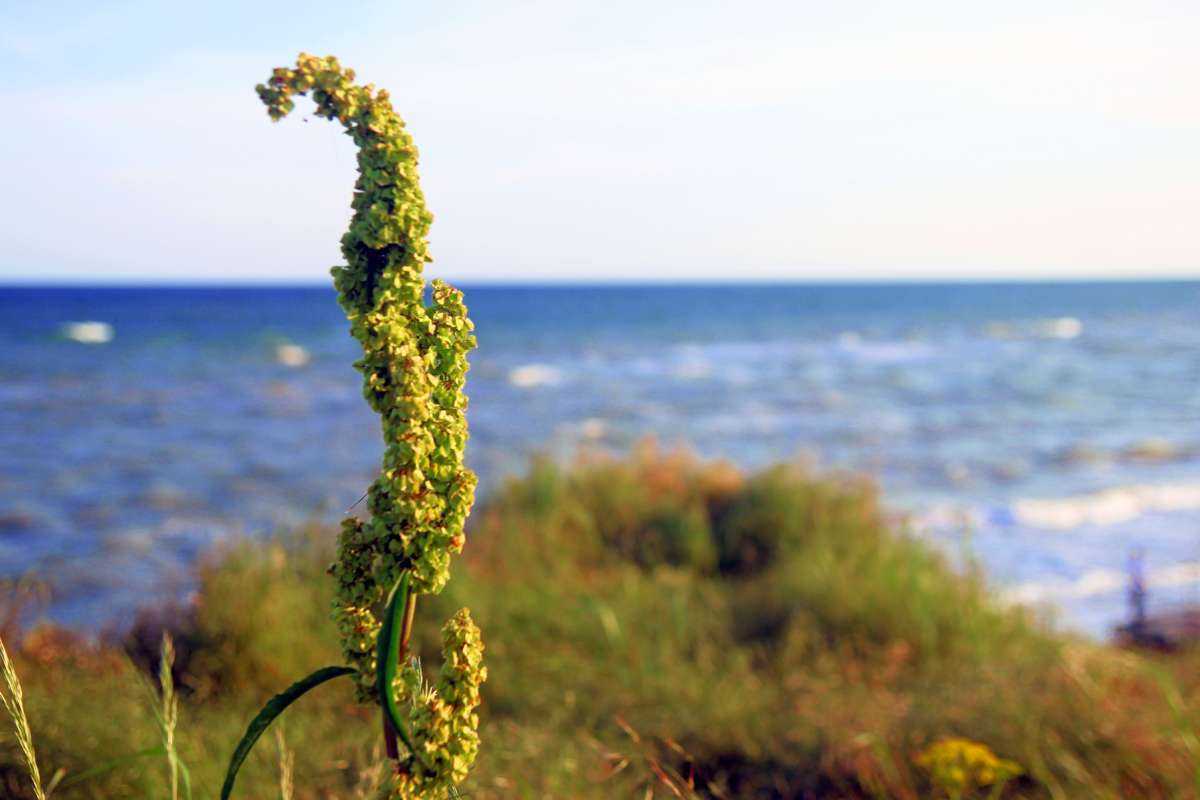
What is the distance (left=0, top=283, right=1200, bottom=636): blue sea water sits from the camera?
1033cm

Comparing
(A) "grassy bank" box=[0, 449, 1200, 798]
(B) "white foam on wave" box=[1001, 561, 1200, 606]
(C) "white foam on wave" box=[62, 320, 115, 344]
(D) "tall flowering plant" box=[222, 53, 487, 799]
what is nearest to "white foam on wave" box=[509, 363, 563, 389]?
Answer: (B) "white foam on wave" box=[1001, 561, 1200, 606]

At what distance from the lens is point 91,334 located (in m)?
49.7

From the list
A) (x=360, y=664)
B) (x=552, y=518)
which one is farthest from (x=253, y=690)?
(x=360, y=664)

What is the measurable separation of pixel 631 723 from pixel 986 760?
1.45 meters

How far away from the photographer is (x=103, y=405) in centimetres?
2478

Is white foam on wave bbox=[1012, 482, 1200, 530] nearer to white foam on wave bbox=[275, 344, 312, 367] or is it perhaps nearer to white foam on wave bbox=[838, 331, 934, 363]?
white foam on wave bbox=[838, 331, 934, 363]

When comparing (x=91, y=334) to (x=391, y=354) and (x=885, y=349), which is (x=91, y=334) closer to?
(x=885, y=349)

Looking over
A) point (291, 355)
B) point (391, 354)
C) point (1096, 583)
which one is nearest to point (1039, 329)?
point (291, 355)

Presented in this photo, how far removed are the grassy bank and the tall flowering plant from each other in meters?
0.99

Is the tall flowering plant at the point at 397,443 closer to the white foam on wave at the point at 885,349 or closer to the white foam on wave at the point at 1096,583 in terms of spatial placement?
the white foam on wave at the point at 1096,583

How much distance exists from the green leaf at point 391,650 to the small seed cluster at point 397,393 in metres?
0.02

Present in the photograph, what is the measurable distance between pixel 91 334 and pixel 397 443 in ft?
180

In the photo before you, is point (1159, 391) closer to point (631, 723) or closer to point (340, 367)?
point (340, 367)

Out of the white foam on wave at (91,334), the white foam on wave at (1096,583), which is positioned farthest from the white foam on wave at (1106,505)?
the white foam on wave at (91,334)
